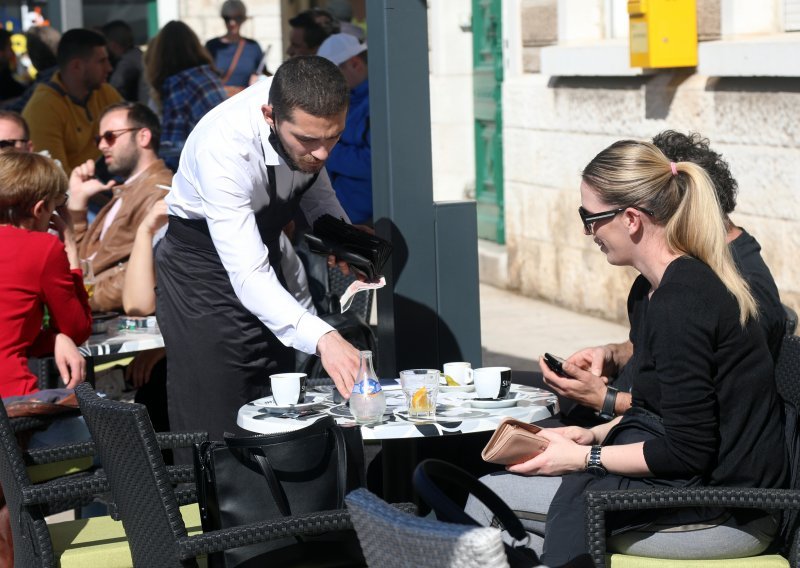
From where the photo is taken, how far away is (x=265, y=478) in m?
3.20

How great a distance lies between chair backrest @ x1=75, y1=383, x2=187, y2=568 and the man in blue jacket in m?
3.79

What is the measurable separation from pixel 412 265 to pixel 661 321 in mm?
1551

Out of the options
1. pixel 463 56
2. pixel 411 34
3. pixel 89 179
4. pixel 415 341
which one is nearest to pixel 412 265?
pixel 415 341

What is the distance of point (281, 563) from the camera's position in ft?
10.7

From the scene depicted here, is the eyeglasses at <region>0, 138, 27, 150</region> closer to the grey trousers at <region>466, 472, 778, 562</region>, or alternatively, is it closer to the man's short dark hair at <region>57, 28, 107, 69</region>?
the man's short dark hair at <region>57, 28, 107, 69</region>

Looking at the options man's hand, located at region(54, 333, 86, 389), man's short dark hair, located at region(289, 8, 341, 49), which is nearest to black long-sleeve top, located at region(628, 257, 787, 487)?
man's hand, located at region(54, 333, 86, 389)

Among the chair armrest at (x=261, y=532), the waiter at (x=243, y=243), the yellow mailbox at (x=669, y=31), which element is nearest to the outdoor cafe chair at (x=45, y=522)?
the chair armrest at (x=261, y=532)

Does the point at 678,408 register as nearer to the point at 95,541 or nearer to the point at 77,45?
the point at 95,541

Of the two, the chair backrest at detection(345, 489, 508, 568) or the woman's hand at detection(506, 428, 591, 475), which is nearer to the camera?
the chair backrest at detection(345, 489, 508, 568)

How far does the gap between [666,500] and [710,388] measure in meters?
0.27

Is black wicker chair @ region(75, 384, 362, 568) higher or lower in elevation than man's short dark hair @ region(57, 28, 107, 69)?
lower

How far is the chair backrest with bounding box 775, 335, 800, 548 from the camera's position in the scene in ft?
10.2

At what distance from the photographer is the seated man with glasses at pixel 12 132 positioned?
6203mm

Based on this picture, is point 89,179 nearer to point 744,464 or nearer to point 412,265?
point 412,265
